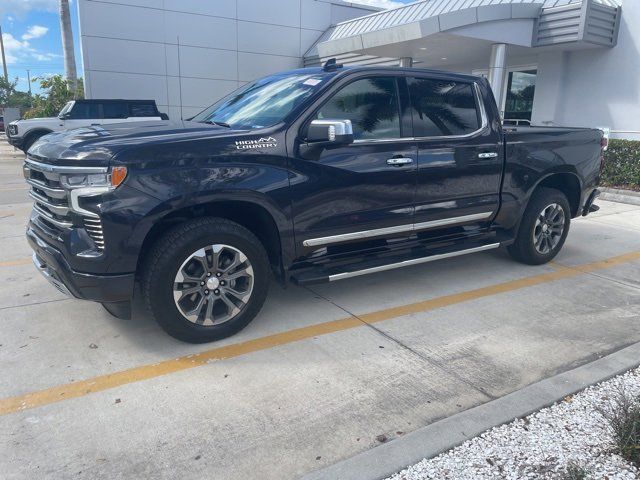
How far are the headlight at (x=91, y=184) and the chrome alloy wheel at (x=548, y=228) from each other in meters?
4.35

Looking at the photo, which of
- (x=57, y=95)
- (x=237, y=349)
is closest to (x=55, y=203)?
(x=237, y=349)

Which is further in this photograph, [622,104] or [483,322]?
[622,104]

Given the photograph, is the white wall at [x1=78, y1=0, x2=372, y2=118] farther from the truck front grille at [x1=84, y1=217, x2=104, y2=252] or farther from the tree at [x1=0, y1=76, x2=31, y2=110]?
the tree at [x1=0, y1=76, x2=31, y2=110]

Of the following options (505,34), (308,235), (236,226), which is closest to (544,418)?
(308,235)

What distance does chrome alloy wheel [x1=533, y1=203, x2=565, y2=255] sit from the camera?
574 cm

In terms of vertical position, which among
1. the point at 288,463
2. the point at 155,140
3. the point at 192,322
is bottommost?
the point at 288,463

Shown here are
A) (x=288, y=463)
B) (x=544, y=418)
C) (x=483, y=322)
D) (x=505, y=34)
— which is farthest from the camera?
(x=505, y=34)

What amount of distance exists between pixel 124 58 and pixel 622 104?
622 inches

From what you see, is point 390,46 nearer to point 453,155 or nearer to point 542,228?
point 542,228

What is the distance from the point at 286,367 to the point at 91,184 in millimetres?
1760

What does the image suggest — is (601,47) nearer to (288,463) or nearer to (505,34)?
(505,34)

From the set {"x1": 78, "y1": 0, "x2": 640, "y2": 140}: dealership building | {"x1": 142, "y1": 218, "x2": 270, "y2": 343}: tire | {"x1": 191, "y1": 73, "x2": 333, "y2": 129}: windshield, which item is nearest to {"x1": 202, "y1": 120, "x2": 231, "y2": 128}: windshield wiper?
{"x1": 191, "y1": 73, "x2": 333, "y2": 129}: windshield

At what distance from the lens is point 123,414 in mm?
2986

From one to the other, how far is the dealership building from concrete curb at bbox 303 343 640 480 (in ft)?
21.6
